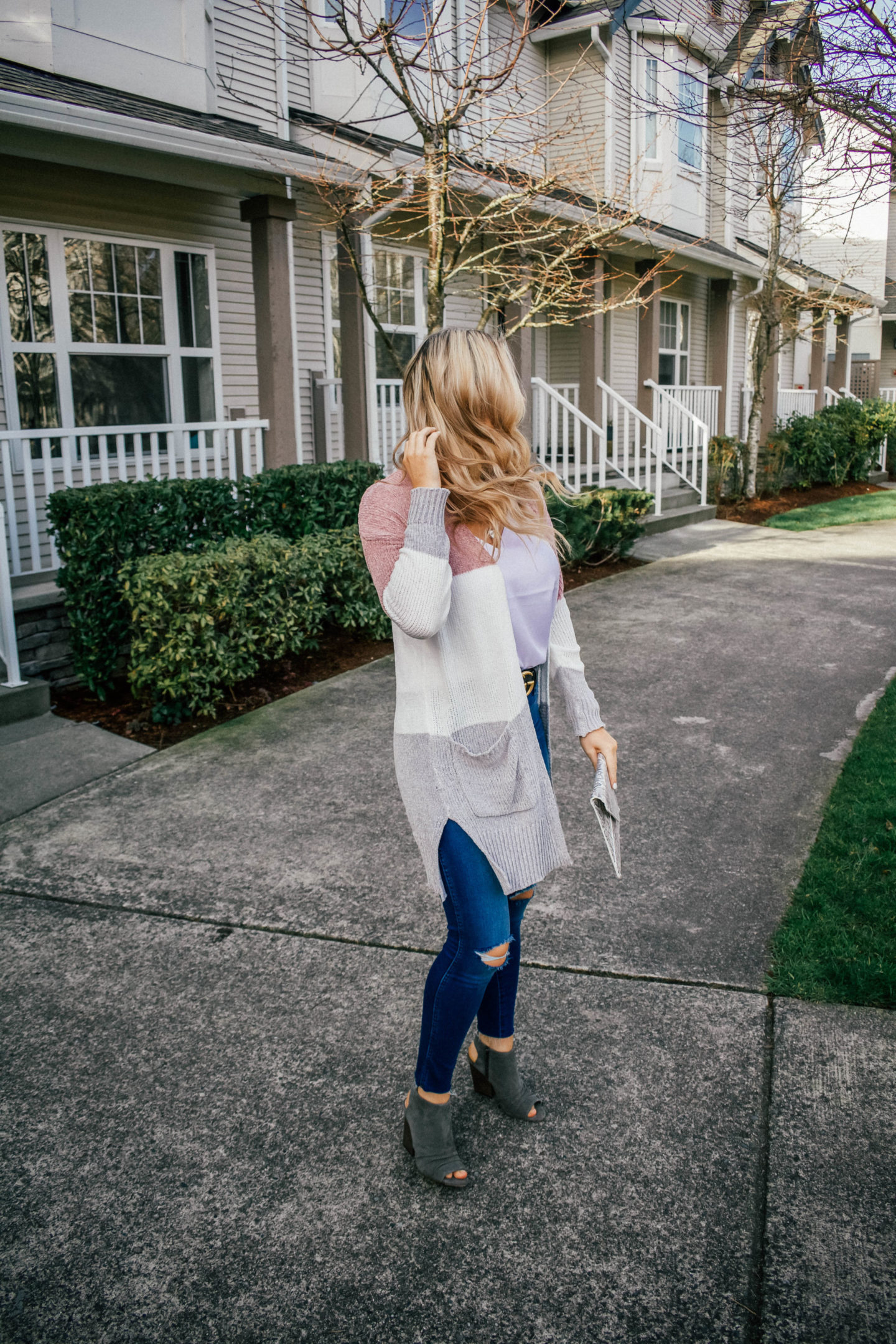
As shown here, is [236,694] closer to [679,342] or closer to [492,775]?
[492,775]

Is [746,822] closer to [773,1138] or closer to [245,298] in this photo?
[773,1138]

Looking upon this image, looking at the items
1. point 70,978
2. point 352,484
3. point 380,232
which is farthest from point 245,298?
point 70,978

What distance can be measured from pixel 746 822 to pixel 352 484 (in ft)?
13.8

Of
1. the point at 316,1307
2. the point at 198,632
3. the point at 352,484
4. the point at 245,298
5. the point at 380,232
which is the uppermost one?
the point at 380,232

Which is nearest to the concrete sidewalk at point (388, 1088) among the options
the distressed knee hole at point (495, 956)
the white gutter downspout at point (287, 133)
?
the distressed knee hole at point (495, 956)

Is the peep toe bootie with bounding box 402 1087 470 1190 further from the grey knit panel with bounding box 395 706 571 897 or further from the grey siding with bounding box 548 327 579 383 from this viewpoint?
the grey siding with bounding box 548 327 579 383

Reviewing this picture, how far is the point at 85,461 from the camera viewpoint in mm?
6938

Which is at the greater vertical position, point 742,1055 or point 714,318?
point 714,318

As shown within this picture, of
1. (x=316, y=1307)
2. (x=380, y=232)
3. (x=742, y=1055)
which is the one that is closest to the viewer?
(x=316, y=1307)

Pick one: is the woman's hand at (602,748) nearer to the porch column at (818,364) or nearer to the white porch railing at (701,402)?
the white porch railing at (701,402)

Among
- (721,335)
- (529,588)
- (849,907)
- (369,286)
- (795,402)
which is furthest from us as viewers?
(795,402)

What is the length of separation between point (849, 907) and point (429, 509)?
2.34m

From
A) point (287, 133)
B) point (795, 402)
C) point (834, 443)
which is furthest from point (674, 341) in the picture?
point (287, 133)

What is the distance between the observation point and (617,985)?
310 cm
